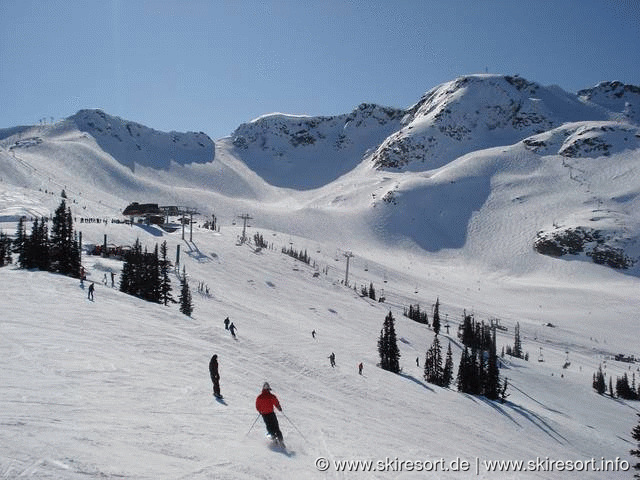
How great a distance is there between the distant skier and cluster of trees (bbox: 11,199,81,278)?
34.9 metres

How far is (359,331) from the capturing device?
6303cm

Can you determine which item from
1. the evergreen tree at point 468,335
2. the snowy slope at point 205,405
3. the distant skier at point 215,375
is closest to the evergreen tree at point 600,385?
the snowy slope at point 205,405

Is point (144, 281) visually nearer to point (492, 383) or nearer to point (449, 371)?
point (449, 371)

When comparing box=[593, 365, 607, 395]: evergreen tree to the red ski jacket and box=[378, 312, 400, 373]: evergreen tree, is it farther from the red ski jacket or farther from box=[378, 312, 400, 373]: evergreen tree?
the red ski jacket

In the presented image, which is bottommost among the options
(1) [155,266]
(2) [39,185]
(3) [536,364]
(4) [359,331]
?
(3) [536,364]

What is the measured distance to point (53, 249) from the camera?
43.9 m

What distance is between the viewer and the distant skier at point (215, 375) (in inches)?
556

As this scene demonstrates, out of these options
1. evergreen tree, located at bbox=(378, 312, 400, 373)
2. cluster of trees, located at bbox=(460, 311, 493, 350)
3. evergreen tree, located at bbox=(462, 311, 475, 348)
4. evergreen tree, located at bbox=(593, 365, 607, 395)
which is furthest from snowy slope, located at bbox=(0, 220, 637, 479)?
evergreen tree, located at bbox=(462, 311, 475, 348)

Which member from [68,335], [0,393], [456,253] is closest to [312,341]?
[68,335]

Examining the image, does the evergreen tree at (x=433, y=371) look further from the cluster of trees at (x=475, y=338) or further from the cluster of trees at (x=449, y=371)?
the cluster of trees at (x=475, y=338)

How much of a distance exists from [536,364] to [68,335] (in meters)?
77.9

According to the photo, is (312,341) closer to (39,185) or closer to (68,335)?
(68,335)

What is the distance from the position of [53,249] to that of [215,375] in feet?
124

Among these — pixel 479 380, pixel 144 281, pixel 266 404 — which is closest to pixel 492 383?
pixel 479 380
